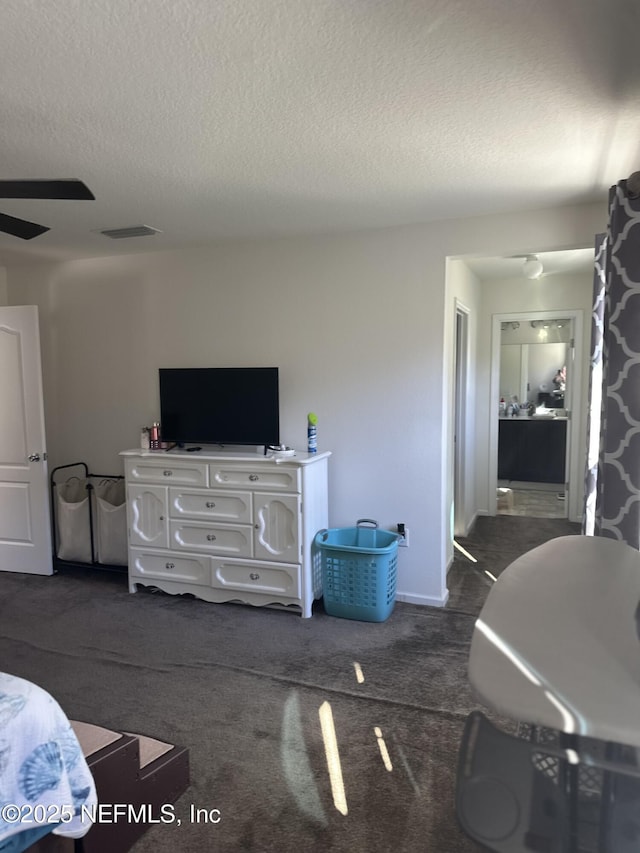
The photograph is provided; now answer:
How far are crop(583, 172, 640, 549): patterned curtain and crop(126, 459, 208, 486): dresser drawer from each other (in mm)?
2371

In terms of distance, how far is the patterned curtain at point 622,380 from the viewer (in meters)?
2.12

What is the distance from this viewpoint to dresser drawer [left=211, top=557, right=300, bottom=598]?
3445 millimetres

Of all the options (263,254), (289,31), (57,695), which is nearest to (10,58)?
(289,31)

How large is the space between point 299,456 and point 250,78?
2220mm

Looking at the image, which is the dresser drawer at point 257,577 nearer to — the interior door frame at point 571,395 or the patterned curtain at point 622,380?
the patterned curtain at point 622,380

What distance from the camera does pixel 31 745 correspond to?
136 cm


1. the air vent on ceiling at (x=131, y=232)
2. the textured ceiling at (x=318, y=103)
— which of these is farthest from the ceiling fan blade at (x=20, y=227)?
the air vent on ceiling at (x=131, y=232)

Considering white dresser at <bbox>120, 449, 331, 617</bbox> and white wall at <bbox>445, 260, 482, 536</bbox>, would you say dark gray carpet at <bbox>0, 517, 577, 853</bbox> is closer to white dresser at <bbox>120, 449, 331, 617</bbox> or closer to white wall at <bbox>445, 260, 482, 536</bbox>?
white dresser at <bbox>120, 449, 331, 617</bbox>

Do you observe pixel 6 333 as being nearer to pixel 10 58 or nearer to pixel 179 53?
pixel 10 58

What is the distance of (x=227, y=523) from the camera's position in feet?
11.8

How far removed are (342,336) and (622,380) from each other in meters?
1.89

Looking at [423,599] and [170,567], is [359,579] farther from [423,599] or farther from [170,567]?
[170,567]

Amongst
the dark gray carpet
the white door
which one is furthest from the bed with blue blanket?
the white door

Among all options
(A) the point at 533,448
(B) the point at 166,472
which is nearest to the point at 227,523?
(B) the point at 166,472
